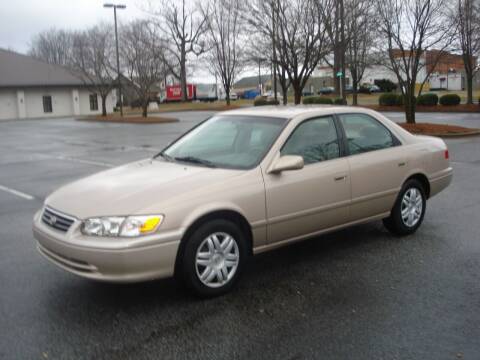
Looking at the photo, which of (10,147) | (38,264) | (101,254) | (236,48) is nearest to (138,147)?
(10,147)

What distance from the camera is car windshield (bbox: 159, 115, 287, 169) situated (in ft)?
16.4

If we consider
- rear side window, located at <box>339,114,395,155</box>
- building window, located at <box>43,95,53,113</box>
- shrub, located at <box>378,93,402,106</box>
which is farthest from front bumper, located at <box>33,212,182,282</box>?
building window, located at <box>43,95,53,113</box>

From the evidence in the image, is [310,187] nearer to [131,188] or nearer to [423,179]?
[131,188]

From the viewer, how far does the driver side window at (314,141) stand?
5.16 metres

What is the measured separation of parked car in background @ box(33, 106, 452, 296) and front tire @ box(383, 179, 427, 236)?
12 mm

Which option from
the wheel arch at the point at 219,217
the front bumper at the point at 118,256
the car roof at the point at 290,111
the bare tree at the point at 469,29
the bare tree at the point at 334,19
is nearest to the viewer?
the front bumper at the point at 118,256

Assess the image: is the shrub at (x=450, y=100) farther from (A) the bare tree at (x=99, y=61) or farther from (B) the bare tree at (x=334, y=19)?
(A) the bare tree at (x=99, y=61)

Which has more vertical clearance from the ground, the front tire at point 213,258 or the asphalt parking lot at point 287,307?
the front tire at point 213,258

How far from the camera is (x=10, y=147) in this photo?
63.0 feet

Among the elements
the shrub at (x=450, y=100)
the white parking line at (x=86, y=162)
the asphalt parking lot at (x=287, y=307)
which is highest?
the shrub at (x=450, y=100)

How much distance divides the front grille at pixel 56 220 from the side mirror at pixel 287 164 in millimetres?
1734

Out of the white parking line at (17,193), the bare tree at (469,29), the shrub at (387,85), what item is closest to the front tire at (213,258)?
the white parking line at (17,193)

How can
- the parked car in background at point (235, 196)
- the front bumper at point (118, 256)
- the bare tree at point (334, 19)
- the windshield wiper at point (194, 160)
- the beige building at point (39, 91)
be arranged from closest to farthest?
the front bumper at point (118, 256), the parked car in background at point (235, 196), the windshield wiper at point (194, 160), the bare tree at point (334, 19), the beige building at point (39, 91)

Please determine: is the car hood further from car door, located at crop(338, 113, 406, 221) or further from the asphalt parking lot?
car door, located at crop(338, 113, 406, 221)
